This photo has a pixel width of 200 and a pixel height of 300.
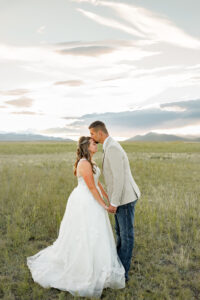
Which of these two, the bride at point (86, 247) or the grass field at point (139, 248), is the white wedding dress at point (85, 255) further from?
the grass field at point (139, 248)

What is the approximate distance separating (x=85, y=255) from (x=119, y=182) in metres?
1.28

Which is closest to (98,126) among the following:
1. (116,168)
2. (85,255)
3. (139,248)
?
(116,168)

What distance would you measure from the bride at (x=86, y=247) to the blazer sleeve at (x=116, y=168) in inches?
16.5

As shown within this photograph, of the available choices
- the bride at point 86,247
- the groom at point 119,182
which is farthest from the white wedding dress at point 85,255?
the groom at point 119,182

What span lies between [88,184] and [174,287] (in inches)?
85.0

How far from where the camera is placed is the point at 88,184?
4492mm

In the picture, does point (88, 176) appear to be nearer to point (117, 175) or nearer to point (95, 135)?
point (117, 175)

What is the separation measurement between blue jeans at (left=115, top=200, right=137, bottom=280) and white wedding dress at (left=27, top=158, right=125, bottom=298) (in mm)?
132

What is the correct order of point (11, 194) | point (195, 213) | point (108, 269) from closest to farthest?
point (108, 269) → point (195, 213) → point (11, 194)

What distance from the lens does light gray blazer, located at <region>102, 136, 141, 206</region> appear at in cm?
417

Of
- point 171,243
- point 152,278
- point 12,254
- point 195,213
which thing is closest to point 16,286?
point 12,254

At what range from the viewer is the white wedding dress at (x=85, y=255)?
4316mm

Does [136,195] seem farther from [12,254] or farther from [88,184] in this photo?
[12,254]

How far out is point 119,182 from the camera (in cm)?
418
